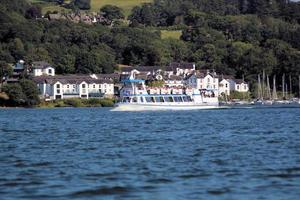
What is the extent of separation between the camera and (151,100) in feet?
363

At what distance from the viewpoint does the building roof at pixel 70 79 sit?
160775 mm

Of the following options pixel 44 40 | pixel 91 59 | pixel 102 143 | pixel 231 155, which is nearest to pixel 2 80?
pixel 91 59

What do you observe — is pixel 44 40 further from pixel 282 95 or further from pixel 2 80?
pixel 282 95

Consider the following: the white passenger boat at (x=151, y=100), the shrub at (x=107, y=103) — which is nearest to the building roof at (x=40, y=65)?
the shrub at (x=107, y=103)

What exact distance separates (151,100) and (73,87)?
177 feet

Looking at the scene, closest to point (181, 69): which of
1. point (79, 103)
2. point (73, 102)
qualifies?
point (79, 103)

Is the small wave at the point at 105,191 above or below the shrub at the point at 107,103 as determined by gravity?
below

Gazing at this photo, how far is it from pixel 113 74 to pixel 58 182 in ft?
491

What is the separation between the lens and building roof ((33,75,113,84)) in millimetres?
160775

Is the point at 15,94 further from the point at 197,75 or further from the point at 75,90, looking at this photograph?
the point at 197,75

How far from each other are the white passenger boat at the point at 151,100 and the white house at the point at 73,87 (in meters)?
47.2

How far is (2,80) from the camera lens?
162375mm

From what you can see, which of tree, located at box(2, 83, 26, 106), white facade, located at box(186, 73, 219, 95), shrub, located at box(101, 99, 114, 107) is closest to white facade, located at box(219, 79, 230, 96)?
white facade, located at box(186, 73, 219, 95)

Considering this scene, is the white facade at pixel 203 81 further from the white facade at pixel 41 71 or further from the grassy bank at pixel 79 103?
the white facade at pixel 41 71
